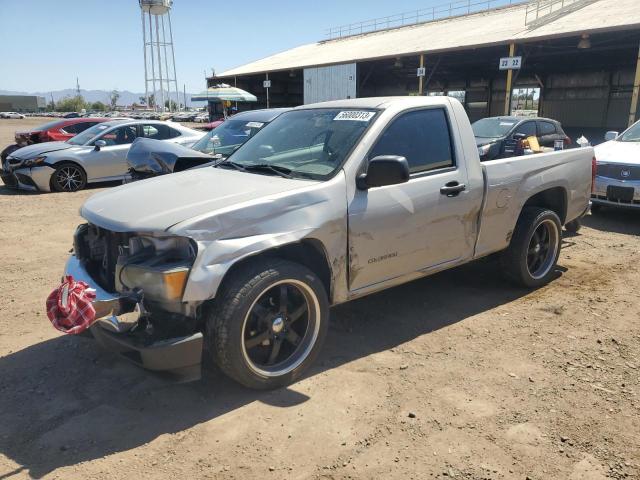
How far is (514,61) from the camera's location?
21.0m

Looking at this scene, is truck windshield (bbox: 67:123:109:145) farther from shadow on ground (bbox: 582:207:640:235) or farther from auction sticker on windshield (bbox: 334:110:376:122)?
shadow on ground (bbox: 582:207:640:235)

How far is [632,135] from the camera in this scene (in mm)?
9383

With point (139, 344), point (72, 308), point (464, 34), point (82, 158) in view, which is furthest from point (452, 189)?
point (464, 34)

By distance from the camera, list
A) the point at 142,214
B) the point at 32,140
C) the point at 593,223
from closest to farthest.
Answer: the point at 142,214, the point at 593,223, the point at 32,140

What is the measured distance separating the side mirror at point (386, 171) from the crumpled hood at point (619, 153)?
6.40 metres

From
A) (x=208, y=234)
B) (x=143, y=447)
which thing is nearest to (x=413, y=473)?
(x=143, y=447)

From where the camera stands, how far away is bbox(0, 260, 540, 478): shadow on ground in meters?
2.88

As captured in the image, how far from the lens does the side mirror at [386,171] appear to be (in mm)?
3436

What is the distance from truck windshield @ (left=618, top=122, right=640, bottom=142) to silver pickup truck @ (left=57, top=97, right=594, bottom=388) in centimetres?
572

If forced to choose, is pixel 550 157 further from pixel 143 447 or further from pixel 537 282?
pixel 143 447

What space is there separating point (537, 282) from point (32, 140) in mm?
14344

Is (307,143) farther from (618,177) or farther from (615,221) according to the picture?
(615,221)

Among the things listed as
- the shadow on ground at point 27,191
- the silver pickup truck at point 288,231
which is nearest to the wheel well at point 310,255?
the silver pickup truck at point 288,231

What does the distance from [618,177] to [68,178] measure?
10.8m
